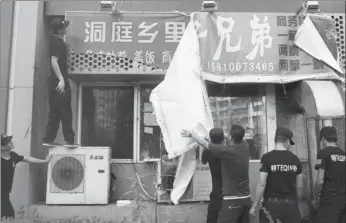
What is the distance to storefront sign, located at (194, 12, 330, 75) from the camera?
6.24m

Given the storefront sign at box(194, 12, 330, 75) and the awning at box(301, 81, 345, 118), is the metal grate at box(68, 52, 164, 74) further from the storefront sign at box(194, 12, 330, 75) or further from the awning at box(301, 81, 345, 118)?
the awning at box(301, 81, 345, 118)

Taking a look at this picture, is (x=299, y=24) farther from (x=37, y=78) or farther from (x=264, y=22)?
(x=37, y=78)

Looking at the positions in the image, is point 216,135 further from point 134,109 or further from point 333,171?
point 134,109

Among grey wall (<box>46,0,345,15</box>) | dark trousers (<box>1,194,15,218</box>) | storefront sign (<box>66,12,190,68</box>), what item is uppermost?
grey wall (<box>46,0,345,15</box>)

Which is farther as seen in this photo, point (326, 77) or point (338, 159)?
point (326, 77)

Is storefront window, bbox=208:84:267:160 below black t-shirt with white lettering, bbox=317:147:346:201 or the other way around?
the other way around

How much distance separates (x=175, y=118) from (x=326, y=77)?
102 inches

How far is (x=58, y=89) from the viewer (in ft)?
20.4

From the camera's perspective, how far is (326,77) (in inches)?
244

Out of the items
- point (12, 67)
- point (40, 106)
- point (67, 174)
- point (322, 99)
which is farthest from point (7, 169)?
point (322, 99)

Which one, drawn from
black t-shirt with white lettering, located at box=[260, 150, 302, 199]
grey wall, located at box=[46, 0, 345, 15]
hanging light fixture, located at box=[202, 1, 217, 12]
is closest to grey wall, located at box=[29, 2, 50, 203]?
grey wall, located at box=[46, 0, 345, 15]

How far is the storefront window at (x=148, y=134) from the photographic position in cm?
715

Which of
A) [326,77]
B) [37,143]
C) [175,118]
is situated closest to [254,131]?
[326,77]

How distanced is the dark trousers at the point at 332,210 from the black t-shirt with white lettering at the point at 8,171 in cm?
455
